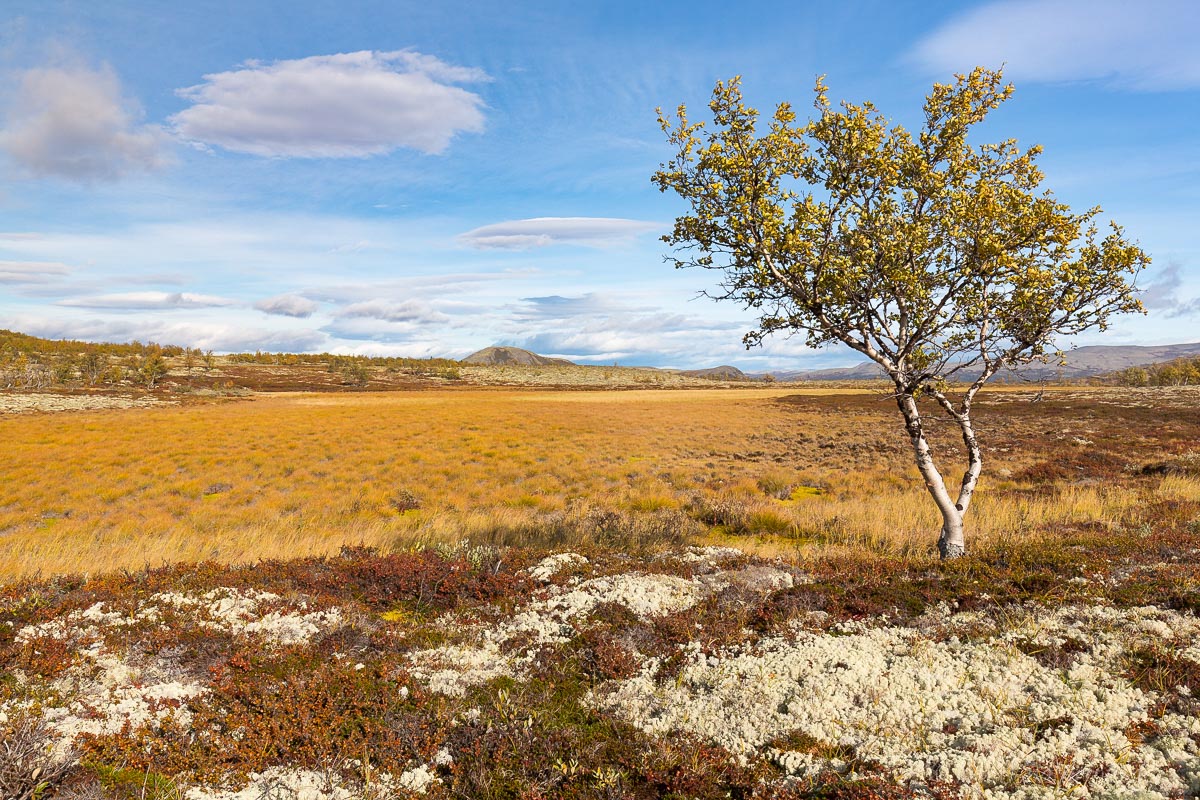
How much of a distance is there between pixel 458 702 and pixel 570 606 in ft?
8.68

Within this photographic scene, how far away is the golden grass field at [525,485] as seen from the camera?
1427 centimetres

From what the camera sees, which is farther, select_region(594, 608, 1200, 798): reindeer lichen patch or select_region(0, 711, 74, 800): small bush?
select_region(594, 608, 1200, 798): reindeer lichen patch

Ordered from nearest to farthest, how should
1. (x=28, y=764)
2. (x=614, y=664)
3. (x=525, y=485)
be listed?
(x=28, y=764) → (x=614, y=664) → (x=525, y=485)

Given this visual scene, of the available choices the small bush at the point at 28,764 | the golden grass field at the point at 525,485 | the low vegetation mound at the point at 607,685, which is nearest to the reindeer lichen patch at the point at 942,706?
the low vegetation mound at the point at 607,685

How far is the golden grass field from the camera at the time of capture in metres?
14.3

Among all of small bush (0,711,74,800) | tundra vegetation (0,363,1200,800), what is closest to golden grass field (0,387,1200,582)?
tundra vegetation (0,363,1200,800)

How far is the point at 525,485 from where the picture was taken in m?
26.0

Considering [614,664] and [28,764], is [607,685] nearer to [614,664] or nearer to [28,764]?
[614,664]

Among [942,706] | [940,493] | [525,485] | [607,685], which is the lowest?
[525,485]

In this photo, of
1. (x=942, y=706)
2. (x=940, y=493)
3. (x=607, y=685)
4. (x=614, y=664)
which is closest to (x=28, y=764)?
(x=607, y=685)

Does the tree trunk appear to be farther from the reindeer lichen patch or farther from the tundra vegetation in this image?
the reindeer lichen patch

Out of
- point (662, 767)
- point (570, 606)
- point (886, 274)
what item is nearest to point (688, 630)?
point (570, 606)

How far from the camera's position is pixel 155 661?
240 inches

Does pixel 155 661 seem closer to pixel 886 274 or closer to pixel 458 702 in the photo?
pixel 458 702
